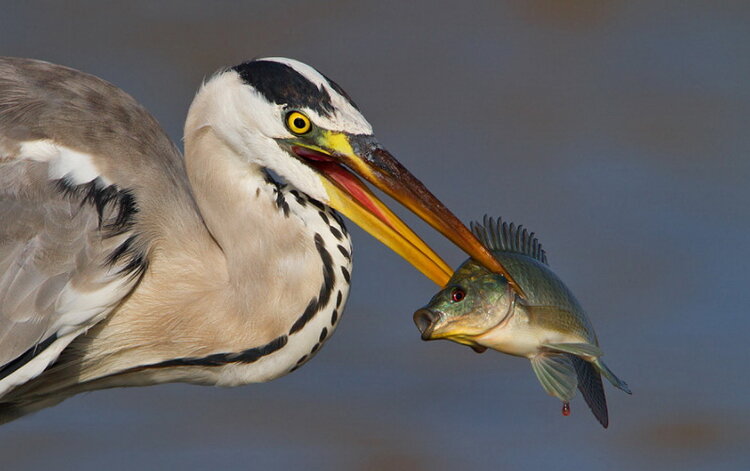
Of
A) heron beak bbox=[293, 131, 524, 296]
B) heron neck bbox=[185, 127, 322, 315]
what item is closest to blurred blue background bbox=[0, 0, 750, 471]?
heron neck bbox=[185, 127, 322, 315]

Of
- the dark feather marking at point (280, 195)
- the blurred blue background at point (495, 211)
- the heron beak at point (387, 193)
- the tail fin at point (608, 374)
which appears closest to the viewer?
the tail fin at point (608, 374)

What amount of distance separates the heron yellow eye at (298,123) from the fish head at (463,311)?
553 mm

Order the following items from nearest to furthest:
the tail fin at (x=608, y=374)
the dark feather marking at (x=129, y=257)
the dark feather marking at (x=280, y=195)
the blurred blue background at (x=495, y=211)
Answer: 1. the tail fin at (x=608, y=374)
2. the dark feather marking at (x=280, y=195)
3. the dark feather marking at (x=129, y=257)
4. the blurred blue background at (x=495, y=211)

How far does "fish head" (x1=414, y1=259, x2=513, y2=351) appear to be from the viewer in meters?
4.00

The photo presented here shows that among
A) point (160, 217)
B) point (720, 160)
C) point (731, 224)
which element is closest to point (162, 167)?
point (160, 217)

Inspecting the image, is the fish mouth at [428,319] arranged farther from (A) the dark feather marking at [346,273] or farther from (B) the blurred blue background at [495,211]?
(B) the blurred blue background at [495,211]

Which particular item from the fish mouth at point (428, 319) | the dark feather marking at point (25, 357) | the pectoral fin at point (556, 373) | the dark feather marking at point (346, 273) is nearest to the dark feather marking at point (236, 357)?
the dark feather marking at point (346, 273)

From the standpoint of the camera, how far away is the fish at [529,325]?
4.00 meters

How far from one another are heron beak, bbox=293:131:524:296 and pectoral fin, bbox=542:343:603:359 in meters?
0.16

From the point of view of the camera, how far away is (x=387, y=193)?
415 centimetres

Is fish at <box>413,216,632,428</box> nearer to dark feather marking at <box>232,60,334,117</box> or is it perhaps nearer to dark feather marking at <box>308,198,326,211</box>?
dark feather marking at <box>308,198,326,211</box>

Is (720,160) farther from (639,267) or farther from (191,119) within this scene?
(191,119)

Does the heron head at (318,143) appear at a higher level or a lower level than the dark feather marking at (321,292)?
higher

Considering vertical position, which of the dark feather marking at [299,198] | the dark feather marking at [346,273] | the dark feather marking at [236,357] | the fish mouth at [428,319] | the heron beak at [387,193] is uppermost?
the heron beak at [387,193]
